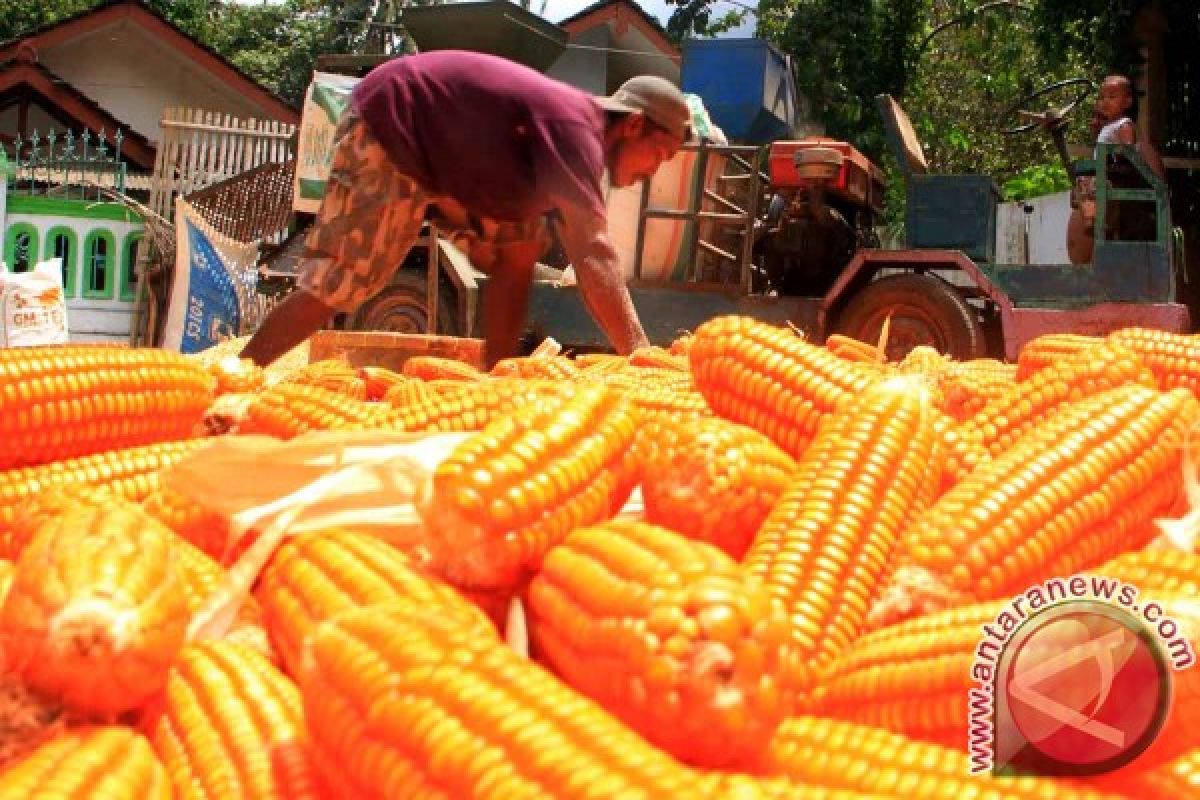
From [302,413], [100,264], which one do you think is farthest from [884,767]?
[100,264]

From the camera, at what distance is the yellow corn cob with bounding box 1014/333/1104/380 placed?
256 cm

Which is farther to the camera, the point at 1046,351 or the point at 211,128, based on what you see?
the point at 211,128

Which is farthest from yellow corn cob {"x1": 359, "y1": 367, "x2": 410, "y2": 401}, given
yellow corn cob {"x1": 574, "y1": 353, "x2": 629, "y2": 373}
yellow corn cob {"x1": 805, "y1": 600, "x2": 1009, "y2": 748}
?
yellow corn cob {"x1": 805, "y1": 600, "x2": 1009, "y2": 748}

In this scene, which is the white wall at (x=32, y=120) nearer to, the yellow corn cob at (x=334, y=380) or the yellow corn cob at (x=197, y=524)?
the yellow corn cob at (x=334, y=380)

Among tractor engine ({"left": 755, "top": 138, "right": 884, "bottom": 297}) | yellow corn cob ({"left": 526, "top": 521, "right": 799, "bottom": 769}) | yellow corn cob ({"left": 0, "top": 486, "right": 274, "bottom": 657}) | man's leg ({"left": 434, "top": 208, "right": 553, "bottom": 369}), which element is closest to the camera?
yellow corn cob ({"left": 526, "top": 521, "right": 799, "bottom": 769})

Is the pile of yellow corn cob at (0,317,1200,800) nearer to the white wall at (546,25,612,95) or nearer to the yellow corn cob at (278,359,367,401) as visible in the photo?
the yellow corn cob at (278,359,367,401)

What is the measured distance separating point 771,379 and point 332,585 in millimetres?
852

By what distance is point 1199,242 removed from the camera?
1466cm

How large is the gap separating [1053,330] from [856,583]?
27.0ft

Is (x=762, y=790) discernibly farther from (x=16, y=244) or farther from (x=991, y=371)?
(x=16, y=244)

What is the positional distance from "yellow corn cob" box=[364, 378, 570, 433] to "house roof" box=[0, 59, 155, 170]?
1997 centimetres

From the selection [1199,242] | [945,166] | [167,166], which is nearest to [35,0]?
[167,166]

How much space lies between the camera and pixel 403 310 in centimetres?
1058

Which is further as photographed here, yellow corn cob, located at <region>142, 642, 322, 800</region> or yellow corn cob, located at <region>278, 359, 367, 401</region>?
yellow corn cob, located at <region>278, 359, 367, 401</region>
